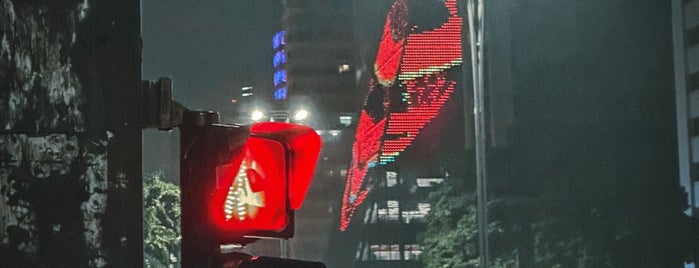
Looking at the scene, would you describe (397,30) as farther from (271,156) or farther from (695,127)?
(271,156)

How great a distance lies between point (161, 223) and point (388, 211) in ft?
152

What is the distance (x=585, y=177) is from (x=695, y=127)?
16358 millimetres

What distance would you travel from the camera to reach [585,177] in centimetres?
5300

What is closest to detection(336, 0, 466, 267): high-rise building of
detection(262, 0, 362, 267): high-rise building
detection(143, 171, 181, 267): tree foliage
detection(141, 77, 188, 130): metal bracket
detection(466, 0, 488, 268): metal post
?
detection(143, 171, 181, 267): tree foliage

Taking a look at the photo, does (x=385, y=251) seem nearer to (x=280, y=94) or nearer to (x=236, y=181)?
(x=280, y=94)

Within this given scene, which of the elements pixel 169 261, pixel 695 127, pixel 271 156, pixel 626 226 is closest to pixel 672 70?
pixel 695 127

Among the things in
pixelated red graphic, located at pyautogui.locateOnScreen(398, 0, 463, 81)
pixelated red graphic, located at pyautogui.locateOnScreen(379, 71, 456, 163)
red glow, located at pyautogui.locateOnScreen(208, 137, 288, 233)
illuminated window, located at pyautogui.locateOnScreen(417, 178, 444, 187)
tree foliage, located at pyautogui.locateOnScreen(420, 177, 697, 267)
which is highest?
pixelated red graphic, located at pyautogui.locateOnScreen(398, 0, 463, 81)

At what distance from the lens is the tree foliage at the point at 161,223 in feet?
110

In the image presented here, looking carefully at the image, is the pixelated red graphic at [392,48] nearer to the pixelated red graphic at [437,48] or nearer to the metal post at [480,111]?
the pixelated red graphic at [437,48]

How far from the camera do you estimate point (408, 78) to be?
5262cm

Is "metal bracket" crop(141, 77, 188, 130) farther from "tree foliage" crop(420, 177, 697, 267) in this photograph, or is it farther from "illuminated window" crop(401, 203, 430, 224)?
"illuminated window" crop(401, 203, 430, 224)

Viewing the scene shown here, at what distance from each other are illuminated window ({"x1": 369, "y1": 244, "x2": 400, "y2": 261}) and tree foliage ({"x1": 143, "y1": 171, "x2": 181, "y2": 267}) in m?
41.8

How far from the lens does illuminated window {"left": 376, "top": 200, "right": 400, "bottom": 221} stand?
79.5 meters

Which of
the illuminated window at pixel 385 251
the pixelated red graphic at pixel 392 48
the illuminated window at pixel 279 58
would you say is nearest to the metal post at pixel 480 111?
the pixelated red graphic at pixel 392 48
